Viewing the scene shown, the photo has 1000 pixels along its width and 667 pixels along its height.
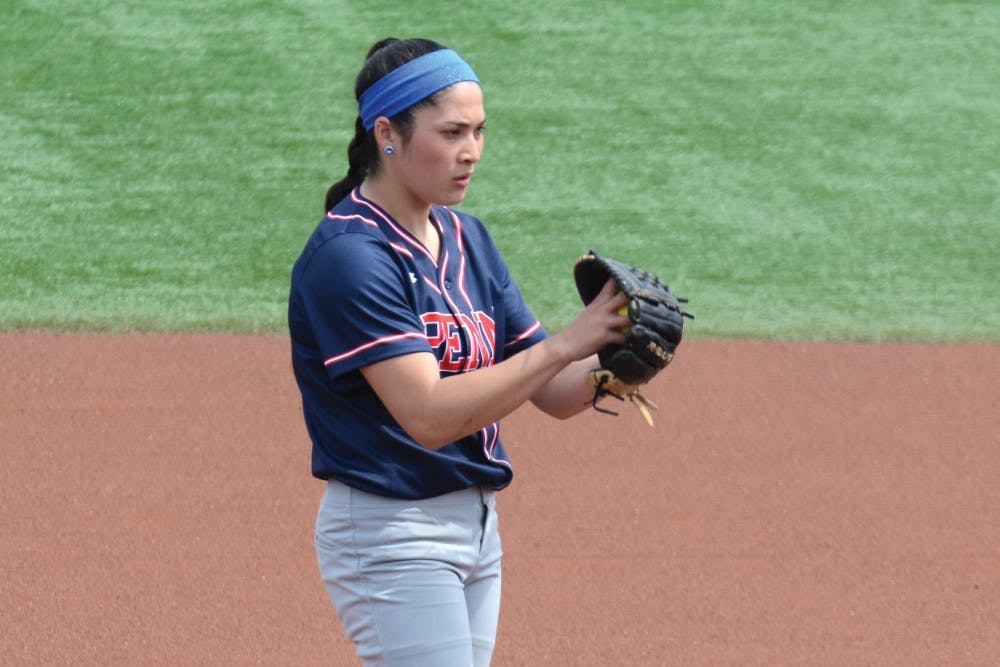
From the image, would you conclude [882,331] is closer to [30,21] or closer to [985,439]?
[985,439]

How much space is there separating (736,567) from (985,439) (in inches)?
69.5

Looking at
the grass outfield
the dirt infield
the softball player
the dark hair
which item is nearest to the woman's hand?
the softball player

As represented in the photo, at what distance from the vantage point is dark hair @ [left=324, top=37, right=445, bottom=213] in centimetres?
263

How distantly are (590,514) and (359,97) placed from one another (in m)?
2.85

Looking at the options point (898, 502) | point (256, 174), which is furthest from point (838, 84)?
point (898, 502)

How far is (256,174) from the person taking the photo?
29.2 ft

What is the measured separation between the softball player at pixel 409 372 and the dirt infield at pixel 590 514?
177 centimetres

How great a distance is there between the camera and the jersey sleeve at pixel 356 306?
2.48 m

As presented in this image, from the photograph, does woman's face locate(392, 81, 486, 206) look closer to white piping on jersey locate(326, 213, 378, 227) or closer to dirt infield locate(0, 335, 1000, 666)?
white piping on jersey locate(326, 213, 378, 227)

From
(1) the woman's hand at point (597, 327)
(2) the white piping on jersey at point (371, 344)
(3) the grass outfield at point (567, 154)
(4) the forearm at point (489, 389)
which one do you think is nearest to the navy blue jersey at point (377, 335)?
(2) the white piping on jersey at point (371, 344)

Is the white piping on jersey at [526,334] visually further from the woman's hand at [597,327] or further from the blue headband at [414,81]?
the blue headband at [414,81]

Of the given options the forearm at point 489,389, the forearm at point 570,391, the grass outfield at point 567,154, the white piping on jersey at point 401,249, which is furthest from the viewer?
the grass outfield at point 567,154

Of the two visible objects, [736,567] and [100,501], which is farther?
→ [100,501]

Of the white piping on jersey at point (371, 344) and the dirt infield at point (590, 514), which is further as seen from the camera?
the dirt infield at point (590, 514)
